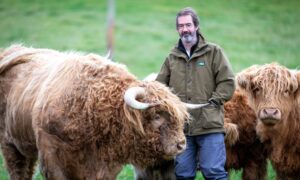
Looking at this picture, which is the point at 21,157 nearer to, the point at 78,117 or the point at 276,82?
the point at 78,117

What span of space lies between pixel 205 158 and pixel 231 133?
91 centimetres

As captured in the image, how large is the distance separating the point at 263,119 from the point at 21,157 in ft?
9.88

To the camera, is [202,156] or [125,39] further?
[125,39]

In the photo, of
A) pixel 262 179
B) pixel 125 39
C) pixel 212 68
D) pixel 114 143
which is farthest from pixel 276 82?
pixel 125 39

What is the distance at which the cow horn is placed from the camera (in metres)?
6.19

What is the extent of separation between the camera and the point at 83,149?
6598 mm

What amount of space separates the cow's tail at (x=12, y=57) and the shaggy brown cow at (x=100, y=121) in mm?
1174

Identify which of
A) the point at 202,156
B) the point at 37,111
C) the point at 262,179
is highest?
the point at 37,111

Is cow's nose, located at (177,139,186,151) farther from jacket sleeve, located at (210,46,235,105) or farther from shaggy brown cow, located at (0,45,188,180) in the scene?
jacket sleeve, located at (210,46,235,105)

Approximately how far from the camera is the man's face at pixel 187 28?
272 inches

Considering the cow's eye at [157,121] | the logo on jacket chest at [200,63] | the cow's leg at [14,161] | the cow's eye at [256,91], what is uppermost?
the logo on jacket chest at [200,63]

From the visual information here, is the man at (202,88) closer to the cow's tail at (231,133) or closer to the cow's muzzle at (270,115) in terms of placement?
the cow's muzzle at (270,115)

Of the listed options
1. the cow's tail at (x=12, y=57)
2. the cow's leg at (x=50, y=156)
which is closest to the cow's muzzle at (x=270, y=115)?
the cow's leg at (x=50, y=156)

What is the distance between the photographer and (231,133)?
307 inches
